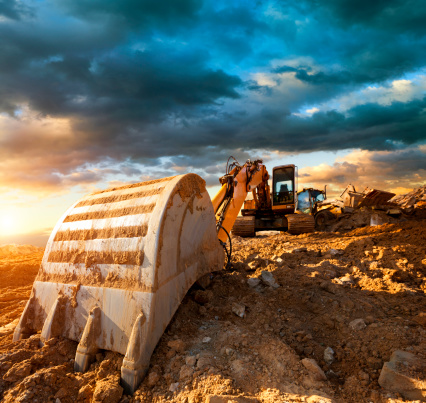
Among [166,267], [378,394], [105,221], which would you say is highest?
[105,221]

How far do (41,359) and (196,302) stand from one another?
157 centimetres

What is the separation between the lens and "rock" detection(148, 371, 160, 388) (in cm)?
234

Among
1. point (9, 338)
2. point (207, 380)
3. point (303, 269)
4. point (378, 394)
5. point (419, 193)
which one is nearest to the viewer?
point (207, 380)

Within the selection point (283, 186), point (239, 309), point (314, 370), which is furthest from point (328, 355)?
point (283, 186)

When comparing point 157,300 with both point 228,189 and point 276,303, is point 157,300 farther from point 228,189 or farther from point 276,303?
point 228,189

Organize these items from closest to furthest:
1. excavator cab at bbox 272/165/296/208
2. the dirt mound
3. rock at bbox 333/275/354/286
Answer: rock at bbox 333/275/354/286, the dirt mound, excavator cab at bbox 272/165/296/208

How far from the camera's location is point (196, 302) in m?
3.52

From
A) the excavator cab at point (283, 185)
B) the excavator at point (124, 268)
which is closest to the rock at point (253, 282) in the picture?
the excavator at point (124, 268)

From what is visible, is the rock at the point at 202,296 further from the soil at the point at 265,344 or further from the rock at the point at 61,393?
the rock at the point at 61,393

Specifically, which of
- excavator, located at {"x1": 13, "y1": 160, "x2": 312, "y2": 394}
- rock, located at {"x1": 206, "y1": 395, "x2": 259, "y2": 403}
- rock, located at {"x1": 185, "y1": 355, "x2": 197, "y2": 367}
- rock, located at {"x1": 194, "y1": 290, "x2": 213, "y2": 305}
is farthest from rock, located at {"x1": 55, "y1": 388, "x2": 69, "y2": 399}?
rock, located at {"x1": 194, "y1": 290, "x2": 213, "y2": 305}

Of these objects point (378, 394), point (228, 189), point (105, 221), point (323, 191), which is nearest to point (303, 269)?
point (228, 189)

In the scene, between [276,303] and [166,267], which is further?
[276,303]

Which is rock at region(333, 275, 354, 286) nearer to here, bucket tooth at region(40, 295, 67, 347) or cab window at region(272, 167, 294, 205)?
bucket tooth at region(40, 295, 67, 347)

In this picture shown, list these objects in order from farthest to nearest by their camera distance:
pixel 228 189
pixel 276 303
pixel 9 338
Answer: pixel 228 189, pixel 276 303, pixel 9 338
